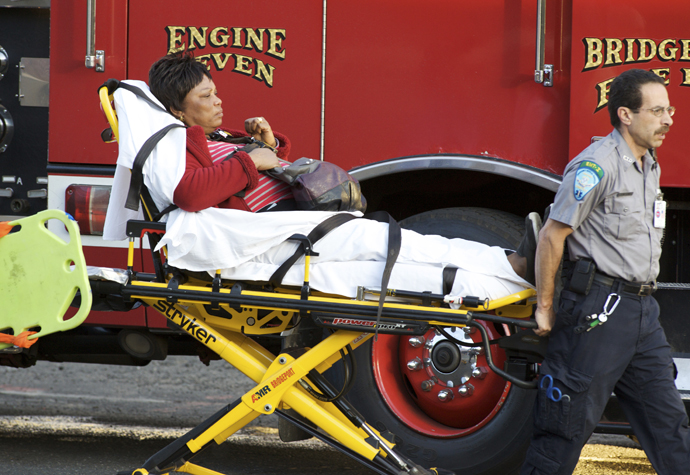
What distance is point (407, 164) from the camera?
322 centimetres

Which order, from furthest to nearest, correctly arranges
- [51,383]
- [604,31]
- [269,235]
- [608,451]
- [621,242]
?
1. [51,383]
2. [608,451]
3. [604,31]
4. [269,235]
5. [621,242]

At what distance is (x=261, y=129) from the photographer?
3.07 meters

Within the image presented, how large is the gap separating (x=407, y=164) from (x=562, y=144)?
2.10ft

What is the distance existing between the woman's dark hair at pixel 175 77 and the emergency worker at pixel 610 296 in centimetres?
145

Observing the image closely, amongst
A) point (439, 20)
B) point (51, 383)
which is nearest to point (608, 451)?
point (439, 20)

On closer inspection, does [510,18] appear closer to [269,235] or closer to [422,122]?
[422,122]

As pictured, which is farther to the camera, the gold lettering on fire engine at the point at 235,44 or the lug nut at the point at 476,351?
the gold lettering on fire engine at the point at 235,44

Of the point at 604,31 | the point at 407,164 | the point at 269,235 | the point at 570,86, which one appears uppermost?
the point at 604,31

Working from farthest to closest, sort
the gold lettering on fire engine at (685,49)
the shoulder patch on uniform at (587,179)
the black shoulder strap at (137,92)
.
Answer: the gold lettering on fire engine at (685,49) → the black shoulder strap at (137,92) → the shoulder patch on uniform at (587,179)

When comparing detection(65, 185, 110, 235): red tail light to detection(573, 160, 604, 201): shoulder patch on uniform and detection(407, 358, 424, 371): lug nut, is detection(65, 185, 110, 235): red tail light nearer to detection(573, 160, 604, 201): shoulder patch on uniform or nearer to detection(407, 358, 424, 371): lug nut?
detection(407, 358, 424, 371): lug nut

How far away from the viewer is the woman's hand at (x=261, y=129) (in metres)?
3.07

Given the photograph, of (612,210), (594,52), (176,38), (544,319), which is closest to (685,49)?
(594,52)

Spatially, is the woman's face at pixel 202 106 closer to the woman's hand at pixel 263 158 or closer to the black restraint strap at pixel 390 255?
the woman's hand at pixel 263 158

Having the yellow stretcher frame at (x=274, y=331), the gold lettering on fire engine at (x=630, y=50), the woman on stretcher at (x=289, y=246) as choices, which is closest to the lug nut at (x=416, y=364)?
the yellow stretcher frame at (x=274, y=331)
